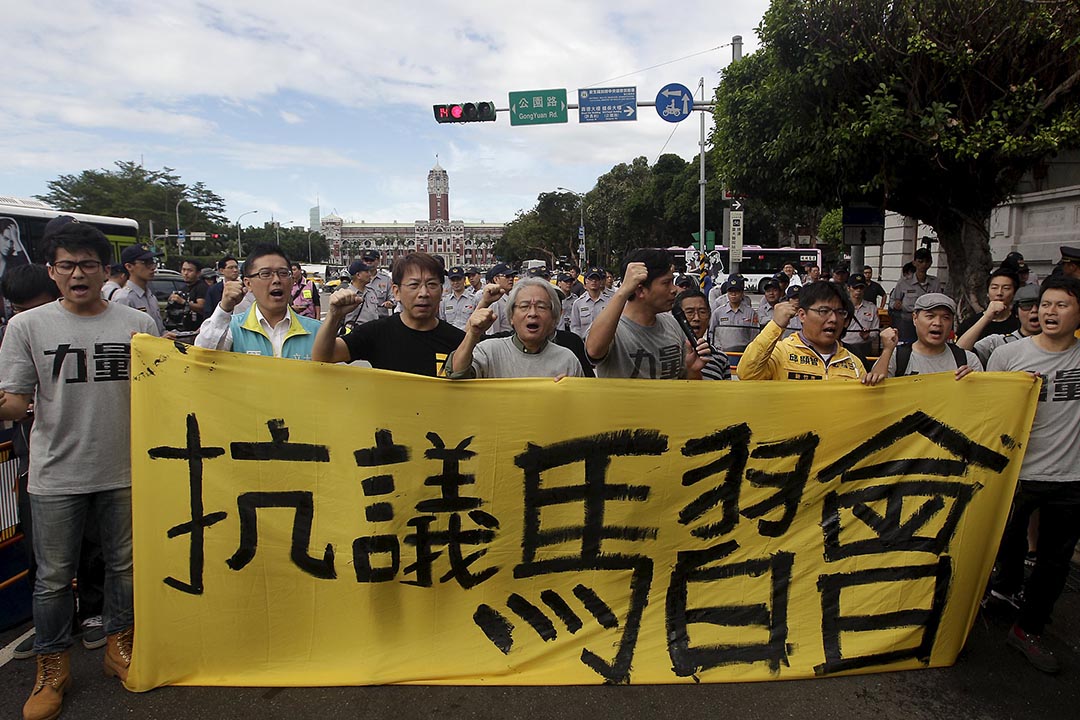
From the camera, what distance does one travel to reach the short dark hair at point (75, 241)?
8.64ft

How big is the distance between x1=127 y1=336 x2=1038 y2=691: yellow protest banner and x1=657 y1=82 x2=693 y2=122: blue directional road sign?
12.4m

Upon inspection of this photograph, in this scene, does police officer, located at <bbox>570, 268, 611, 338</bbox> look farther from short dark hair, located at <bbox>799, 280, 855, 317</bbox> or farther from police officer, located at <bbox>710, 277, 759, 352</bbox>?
short dark hair, located at <bbox>799, 280, 855, 317</bbox>

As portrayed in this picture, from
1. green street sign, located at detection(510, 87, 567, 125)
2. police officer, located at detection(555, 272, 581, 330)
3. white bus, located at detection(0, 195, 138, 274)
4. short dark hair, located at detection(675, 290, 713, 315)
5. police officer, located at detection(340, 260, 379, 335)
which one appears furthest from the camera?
green street sign, located at detection(510, 87, 567, 125)

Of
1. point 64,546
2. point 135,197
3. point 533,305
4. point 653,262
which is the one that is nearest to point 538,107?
point 653,262

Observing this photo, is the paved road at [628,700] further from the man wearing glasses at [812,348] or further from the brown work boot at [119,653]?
the man wearing glasses at [812,348]

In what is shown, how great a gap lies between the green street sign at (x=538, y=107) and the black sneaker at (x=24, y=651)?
1297 cm

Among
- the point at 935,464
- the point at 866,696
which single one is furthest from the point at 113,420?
the point at 935,464

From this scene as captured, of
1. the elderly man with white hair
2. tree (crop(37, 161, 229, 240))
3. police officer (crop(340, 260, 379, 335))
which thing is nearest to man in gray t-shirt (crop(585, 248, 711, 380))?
the elderly man with white hair

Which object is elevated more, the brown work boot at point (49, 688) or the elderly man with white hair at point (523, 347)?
the elderly man with white hair at point (523, 347)

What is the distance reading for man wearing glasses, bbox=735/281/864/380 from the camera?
315cm

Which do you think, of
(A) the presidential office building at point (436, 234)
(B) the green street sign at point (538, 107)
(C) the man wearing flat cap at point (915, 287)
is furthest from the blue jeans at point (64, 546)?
(A) the presidential office building at point (436, 234)

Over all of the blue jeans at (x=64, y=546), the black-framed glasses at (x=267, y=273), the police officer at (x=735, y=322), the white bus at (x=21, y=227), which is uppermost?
the white bus at (x=21, y=227)

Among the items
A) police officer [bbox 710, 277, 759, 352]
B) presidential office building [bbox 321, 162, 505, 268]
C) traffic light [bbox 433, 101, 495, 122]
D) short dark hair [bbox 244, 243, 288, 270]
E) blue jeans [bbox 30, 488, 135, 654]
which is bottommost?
blue jeans [bbox 30, 488, 135, 654]

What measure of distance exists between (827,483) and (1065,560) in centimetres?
117
